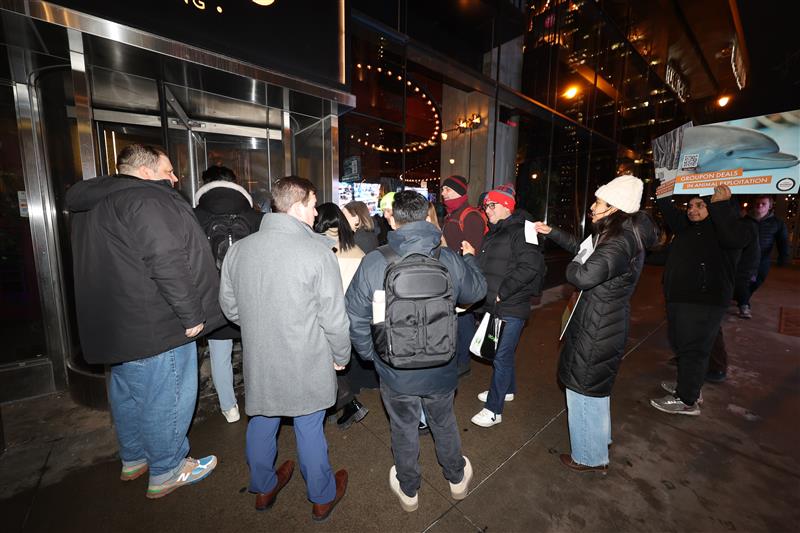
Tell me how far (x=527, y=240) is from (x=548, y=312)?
4.33 meters

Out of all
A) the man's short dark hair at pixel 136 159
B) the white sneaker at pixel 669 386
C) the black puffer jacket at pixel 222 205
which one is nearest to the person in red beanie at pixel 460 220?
the black puffer jacket at pixel 222 205

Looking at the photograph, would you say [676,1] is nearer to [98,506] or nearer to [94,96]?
[94,96]

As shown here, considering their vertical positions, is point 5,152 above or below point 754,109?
below

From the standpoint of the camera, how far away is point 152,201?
75.7 inches

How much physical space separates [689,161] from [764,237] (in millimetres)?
6016

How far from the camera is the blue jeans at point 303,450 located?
1.95m

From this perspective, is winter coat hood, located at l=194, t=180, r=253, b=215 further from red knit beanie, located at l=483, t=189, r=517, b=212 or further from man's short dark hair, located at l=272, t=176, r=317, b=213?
red knit beanie, located at l=483, t=189, r=517, b=212

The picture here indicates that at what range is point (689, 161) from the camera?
2.87 meters

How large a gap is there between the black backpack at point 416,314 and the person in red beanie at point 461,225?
1656mm

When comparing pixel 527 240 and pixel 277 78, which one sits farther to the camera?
pixel 277 78

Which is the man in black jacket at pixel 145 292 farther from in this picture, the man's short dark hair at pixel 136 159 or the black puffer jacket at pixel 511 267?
the black puffer jacket at pixel 511 267

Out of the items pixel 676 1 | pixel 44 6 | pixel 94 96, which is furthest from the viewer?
pixel 676 1

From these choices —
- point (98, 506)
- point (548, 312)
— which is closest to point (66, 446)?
point (98, 506)

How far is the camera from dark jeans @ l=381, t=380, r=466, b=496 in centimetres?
200
